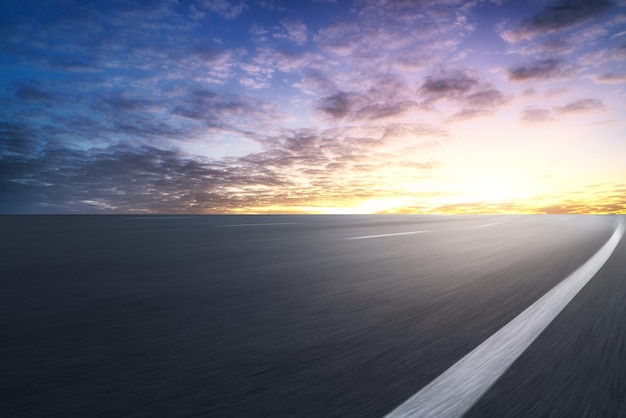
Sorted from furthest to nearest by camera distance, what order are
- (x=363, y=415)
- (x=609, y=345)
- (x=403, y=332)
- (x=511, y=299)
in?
(x=511, y=299) < (x=403, y=332) < (x=609, y=345) < (x=363, y=415)

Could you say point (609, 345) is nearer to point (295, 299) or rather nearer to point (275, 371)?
point (275, 371)

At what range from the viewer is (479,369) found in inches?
Result: 57.1

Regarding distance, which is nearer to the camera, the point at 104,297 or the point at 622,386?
the point at 622,386

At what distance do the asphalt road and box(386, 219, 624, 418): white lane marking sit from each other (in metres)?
0.03

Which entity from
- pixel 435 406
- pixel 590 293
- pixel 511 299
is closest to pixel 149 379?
pixel 435 406

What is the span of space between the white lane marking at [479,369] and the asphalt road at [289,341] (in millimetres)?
33

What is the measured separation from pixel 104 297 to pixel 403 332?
222cm

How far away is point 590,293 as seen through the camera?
9.15 ft

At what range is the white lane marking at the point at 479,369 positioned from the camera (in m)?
1.17

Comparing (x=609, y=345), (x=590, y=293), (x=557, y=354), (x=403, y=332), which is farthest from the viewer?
(x=590, y=293)

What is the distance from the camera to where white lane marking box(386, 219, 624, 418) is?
45.9 inches

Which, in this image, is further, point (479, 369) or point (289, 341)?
point (289, 341)

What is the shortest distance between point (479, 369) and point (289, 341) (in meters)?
0.85

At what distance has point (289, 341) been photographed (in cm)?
179
